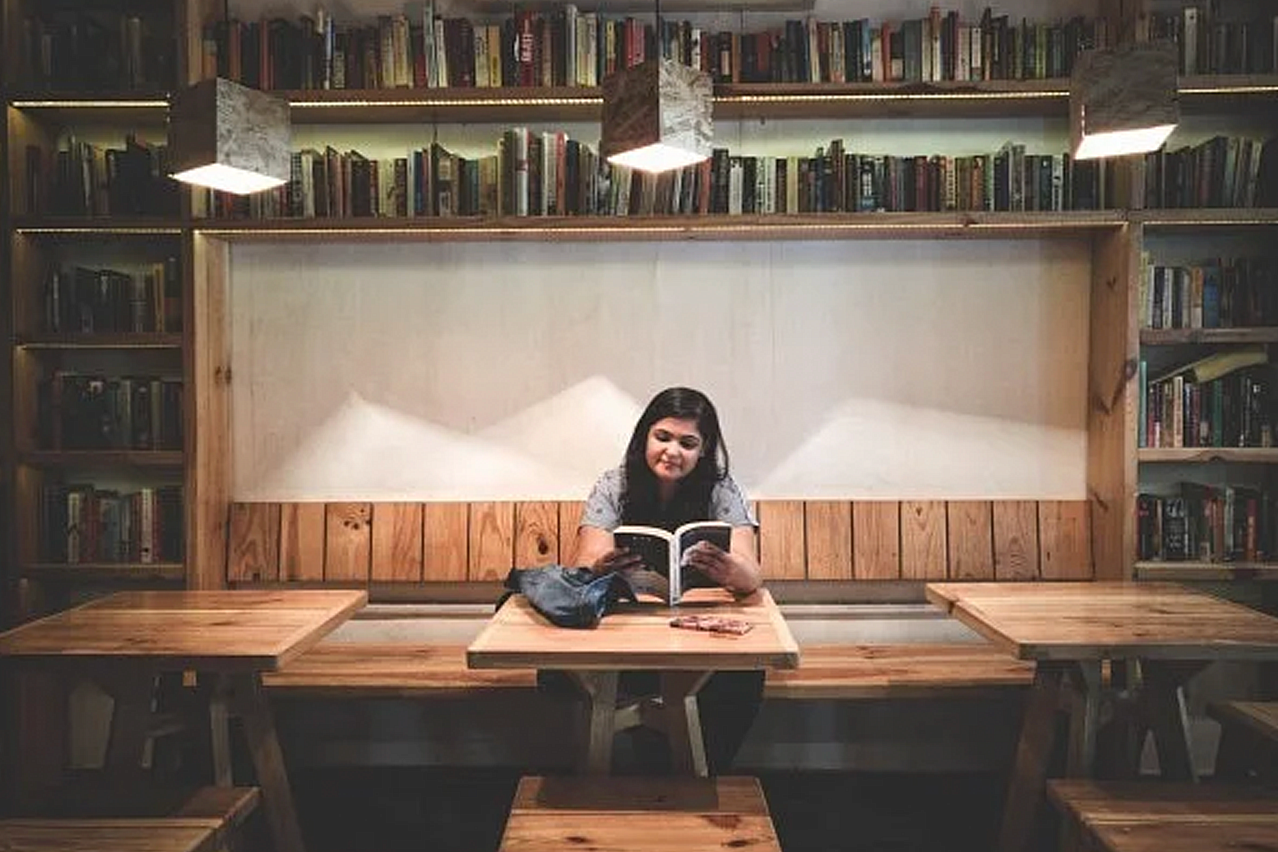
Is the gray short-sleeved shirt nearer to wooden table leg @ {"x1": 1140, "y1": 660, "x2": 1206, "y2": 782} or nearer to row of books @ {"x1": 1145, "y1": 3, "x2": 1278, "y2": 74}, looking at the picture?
wooden table leg @ {"x1": 1140, "y1": 660, "x2": 1206, "y2": 782}

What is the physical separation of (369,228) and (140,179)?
822 mm

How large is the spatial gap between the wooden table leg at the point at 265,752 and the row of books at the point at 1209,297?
306cm

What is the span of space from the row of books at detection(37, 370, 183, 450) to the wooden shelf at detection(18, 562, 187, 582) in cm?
41

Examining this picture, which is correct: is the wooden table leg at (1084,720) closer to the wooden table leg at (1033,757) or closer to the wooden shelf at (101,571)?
the wooden table leg at (1033,757)

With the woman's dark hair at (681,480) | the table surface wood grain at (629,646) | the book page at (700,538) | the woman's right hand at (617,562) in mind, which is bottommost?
the table surface wood grain at (629,646)

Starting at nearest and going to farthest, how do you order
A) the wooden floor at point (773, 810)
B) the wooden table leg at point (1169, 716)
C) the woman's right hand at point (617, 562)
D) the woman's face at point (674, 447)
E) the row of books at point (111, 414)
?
the woman's right hand at point (617, 562) < the wooden table leg at point (1169, 716) < the woman's face at point (674, 447) < the wooden floor at point (773, 810) < the row of books at point (111, 414)

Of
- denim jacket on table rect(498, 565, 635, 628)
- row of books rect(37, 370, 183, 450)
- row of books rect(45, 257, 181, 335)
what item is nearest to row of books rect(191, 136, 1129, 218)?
row of books rect(45, 257, 181, 335)

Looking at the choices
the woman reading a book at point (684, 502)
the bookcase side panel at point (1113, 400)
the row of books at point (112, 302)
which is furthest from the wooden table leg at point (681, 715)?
the row of books at point (112, 302)

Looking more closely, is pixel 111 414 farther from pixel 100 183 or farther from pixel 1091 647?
pixel 1091 647

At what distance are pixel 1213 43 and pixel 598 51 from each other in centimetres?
207

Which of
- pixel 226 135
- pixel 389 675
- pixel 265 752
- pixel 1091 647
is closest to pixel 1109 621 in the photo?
pixel 1091 647

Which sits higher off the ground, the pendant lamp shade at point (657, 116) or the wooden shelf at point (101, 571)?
the pendant lamp shade at point (657, 116)

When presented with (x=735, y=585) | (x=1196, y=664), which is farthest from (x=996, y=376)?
(x=735, y=585)

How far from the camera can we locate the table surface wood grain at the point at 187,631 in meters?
2.33
